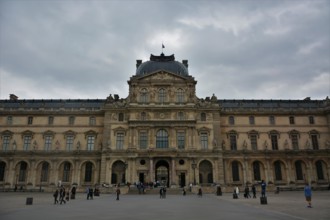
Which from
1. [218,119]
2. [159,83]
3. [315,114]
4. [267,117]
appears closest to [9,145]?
[159,83]

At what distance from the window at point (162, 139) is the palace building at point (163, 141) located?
0.20 metres

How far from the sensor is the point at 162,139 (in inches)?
2298

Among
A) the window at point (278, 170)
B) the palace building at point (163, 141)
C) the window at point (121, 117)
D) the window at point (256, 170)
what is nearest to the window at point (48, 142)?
the palace building at point (163, 141)

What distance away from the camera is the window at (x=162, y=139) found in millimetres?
58031

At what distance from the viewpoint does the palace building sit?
187 feet

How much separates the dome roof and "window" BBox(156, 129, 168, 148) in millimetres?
13628

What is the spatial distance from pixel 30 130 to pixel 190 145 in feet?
113

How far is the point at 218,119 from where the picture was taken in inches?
2373

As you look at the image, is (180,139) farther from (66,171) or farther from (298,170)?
(298,170)

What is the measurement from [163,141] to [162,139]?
0.45m

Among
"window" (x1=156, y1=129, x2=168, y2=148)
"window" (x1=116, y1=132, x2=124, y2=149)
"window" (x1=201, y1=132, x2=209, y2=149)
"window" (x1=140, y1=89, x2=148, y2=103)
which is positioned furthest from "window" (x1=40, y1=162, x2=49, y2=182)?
"window" (x1=201, y1=132, x2=209, y2=149)

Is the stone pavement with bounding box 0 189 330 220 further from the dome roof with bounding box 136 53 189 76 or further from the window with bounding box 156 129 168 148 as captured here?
the dome roof with bounding box 136 53 189 76

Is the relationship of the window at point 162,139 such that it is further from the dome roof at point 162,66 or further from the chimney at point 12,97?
the chimney at point 12,97

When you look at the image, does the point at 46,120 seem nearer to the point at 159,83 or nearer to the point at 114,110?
the point at 114,110
